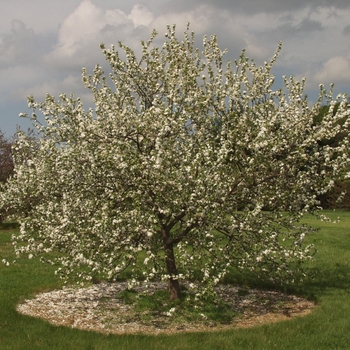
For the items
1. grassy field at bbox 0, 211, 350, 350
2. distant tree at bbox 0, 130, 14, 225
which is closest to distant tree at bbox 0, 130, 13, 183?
distant tree at bbox 0, 130, 14, 225

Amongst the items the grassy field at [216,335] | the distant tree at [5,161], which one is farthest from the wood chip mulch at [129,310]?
the distant tree at [5,161]

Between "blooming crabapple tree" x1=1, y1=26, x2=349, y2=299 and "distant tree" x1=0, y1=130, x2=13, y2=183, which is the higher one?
"distant tree" x1=0, y1=130, x2=13, y2=183

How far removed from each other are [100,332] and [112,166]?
401cm

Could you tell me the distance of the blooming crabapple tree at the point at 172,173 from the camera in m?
10.5

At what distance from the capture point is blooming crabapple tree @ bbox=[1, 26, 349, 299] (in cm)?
1051

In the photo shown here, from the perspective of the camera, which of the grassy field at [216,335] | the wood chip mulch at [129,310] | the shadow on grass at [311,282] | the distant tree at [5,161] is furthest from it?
the distant tree at [5,161]

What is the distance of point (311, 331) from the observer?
10617 mm

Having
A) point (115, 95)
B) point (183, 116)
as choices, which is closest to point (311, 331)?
point (183, 116)

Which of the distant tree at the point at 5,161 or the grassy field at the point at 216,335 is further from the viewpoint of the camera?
the distant tree at the point at 5,161

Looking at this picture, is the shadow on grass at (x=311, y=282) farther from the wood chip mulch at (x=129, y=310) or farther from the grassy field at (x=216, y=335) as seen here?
the wood chip mulch at (x=129, y=310)

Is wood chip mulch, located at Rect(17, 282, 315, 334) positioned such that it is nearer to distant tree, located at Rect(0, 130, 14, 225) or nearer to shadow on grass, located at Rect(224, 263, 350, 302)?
shadow on grass, located at Rect(224, 263, 350, 302)

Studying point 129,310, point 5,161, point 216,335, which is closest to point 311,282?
point 216,335

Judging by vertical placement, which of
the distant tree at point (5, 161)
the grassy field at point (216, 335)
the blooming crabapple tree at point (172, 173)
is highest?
the distant tree at point (5, 161)

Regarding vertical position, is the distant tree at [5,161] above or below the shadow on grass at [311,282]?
above
